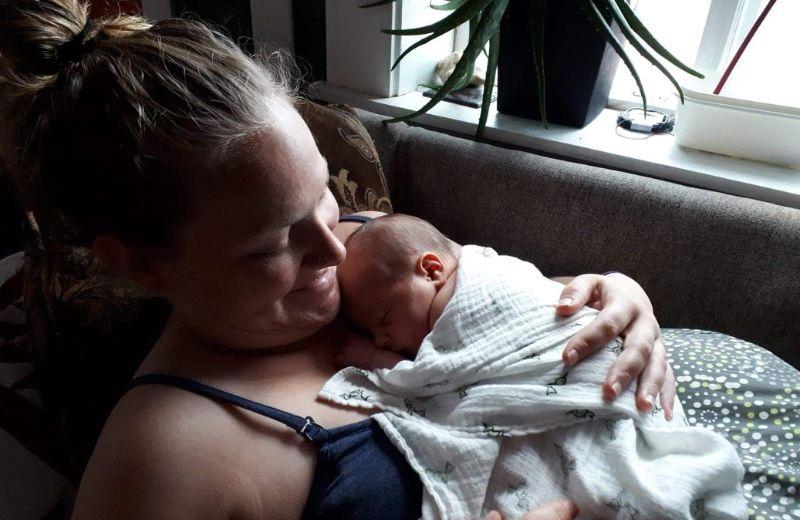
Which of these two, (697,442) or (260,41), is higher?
(260,41)

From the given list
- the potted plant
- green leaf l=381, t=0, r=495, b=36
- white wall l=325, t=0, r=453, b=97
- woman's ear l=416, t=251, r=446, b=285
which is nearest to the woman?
woman's ear l=416, t=251, r=446, b=285

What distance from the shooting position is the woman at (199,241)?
2.29ft

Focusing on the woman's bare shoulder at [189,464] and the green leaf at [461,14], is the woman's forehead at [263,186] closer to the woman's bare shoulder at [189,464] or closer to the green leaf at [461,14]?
the woman's bare shoulder at [189,464]

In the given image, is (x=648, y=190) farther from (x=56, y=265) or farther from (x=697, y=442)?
(x=56, y=265)

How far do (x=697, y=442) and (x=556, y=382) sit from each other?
192mm

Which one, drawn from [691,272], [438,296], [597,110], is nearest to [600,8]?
[597,110]

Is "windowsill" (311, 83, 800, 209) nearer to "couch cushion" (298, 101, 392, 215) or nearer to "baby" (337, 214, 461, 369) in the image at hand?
"couch cushion" (298, 101, 392, 215)

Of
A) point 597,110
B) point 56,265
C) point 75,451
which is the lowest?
point 75,451

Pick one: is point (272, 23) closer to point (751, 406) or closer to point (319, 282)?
point (319, 282)

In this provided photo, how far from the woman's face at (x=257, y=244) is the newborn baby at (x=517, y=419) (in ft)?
0.50

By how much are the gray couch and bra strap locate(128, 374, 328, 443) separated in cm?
71

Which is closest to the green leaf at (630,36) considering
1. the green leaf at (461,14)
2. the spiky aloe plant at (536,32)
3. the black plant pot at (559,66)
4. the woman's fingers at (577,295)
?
the spiky aloe plant at (536,32)

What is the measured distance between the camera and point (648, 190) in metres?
1.19

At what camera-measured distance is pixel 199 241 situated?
74 centimetres
